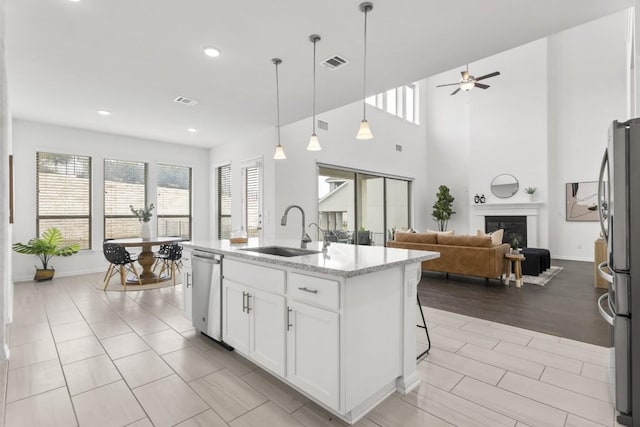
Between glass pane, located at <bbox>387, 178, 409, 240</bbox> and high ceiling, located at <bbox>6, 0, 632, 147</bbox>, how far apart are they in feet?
15.5

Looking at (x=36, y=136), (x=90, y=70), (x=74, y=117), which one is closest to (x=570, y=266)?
(x=90, y=70)

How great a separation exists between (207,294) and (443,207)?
8.13 metres

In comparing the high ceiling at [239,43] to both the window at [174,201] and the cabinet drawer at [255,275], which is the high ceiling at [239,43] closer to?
the cabinet drawer at [255,275]

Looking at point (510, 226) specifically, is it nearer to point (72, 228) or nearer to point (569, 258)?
point (569, 258)

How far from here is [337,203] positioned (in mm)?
7270

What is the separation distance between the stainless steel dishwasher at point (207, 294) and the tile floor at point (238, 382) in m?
0.16

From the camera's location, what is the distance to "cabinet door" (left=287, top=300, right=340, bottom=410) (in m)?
1.76

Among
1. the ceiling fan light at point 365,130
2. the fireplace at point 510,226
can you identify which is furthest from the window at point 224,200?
the fireplace at point 510,226

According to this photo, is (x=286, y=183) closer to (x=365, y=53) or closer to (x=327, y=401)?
(x=365, y=53)

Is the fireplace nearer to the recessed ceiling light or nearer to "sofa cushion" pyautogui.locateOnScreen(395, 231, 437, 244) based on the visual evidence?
"sofa cushion" pyautogui.locateOnScreen(395, 231, 437, 244)

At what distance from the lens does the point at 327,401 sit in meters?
1.80

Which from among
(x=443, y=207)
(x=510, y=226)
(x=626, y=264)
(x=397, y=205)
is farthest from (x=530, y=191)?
(x=626, y=264)

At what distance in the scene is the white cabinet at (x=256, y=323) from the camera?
83.5 inches

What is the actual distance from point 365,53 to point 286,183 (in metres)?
3.24
